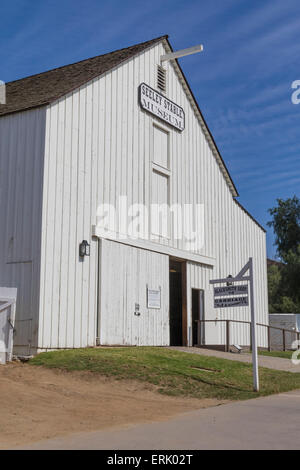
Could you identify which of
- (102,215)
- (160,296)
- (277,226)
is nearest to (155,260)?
(160,296)

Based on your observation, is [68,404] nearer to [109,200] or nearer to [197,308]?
[109,200]

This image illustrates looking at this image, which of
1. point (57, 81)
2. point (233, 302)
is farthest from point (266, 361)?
point (57, 81)

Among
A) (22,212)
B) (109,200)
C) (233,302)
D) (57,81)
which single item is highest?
(57,81)

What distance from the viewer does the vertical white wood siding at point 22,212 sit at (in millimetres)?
14672

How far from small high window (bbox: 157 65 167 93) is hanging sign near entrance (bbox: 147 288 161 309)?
776 cm

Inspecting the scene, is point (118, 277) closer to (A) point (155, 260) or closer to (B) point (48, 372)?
(A) point (155, 260)

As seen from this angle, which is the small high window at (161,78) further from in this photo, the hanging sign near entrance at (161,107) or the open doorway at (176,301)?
the open doorway at (176,301)

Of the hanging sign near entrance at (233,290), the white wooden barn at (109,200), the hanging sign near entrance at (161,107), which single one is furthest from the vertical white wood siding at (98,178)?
the hanging sign near entrance at (233,290)

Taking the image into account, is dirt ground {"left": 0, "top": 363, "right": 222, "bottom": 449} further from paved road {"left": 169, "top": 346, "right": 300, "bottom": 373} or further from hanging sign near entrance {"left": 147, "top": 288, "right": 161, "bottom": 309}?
hanging sign near entrance {"left": 147, "top": 288, "right": 161, "bottom": 309}

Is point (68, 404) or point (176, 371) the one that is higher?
point (176, 371)

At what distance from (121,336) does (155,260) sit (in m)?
3.27

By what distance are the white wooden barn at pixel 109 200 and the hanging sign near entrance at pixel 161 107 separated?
45 mm

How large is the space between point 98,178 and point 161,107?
518cm

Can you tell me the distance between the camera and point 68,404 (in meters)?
9.58
